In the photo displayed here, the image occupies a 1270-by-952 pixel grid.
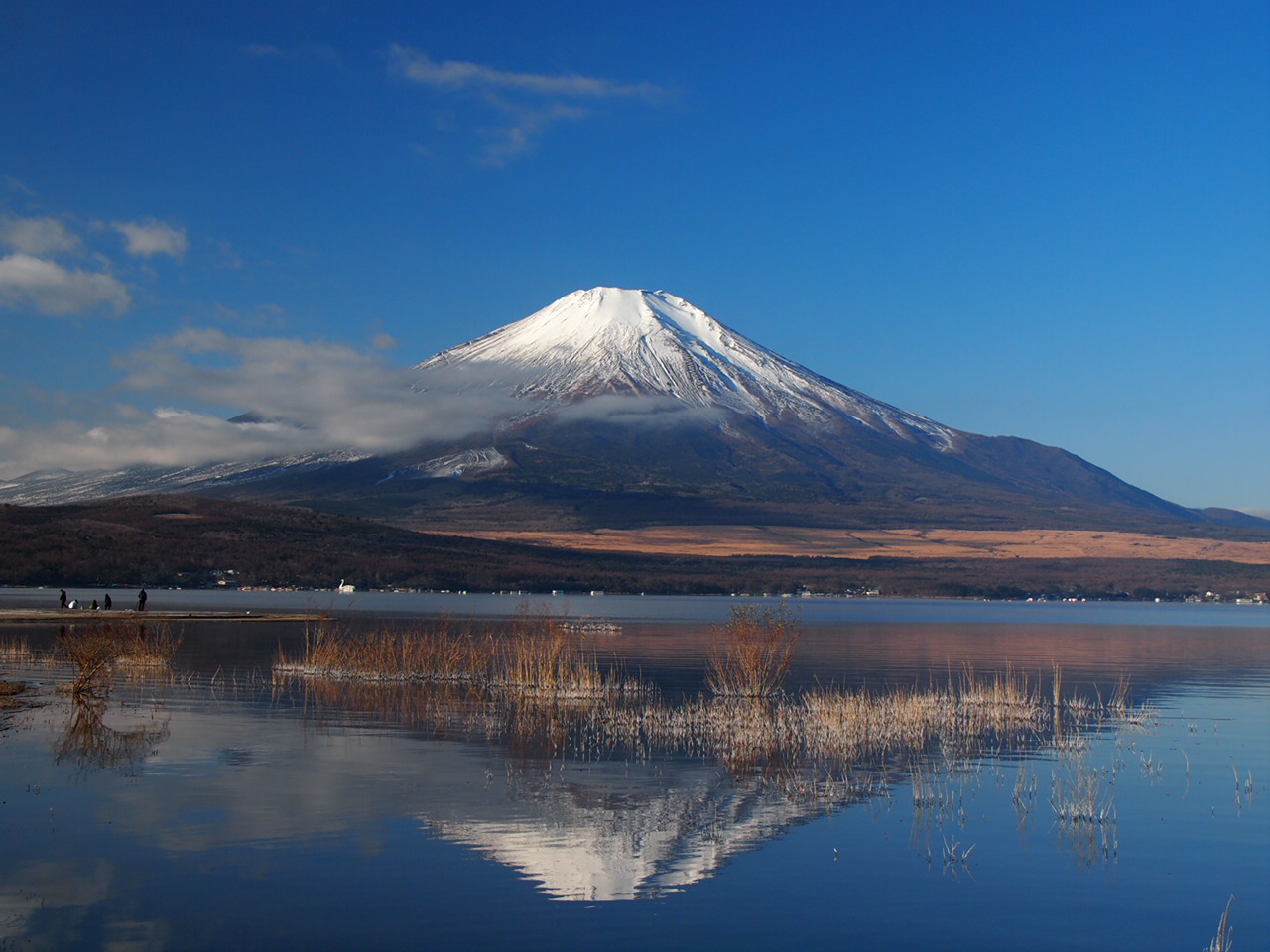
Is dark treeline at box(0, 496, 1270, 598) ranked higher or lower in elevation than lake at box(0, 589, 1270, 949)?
higher

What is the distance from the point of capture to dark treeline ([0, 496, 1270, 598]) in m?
92.1

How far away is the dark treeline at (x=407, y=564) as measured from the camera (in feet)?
302

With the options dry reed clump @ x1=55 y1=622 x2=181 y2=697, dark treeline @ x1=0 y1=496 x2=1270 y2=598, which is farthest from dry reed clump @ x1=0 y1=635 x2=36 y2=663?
dark treeline @ x1=0 y1=496 x2=1270 y2=598

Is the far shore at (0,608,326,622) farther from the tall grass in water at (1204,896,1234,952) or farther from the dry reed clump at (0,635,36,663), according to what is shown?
the tall grass in water at (1204,896,1234,952)

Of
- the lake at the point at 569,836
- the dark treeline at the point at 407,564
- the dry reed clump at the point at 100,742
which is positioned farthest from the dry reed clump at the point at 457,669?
the dark treeline at the point at 407,564

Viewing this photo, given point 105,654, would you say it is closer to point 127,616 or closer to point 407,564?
point 127,616

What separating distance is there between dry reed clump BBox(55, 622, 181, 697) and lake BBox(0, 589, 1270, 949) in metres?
0.65

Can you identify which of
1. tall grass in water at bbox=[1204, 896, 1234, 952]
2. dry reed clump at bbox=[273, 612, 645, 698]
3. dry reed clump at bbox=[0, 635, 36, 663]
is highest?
dry reed clump at bbox=[0, 635, 36, 663]

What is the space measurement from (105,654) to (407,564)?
285 feet

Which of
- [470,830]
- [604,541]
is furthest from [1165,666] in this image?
[604,541]

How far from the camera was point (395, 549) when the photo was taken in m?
115

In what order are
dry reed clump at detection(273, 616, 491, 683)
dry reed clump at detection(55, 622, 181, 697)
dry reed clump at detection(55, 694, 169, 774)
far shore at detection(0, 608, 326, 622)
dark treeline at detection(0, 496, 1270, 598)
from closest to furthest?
1. dry reed clump at detection(55, 694, 169, 774)
2. dry reed clump at detection(55, 622, 181, 697)
3. dry reed clump at detection(273, 616, 491, 683)
4. far shore at detection(0, 608, 326, 622)
5. dark treeline at detection(0, 496, 1270, 598)

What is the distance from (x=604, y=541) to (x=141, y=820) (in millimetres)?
137084

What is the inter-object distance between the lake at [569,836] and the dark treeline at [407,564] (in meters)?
73.3
